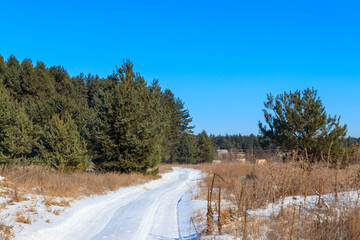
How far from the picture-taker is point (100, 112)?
15711 mm

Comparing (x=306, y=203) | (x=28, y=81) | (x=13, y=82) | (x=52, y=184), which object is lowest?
(x=52, y=184)

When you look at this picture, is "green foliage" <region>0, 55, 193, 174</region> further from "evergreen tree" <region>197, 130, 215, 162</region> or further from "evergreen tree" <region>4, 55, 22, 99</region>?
"evergreen tree" <region>197, 130, 215, 162</region>

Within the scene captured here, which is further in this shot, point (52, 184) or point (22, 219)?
point (52, 184)

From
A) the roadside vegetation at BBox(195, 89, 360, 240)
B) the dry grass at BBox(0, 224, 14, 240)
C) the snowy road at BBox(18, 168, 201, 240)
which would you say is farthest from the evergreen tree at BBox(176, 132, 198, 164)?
the dry grass at BBox(0, 224, 14, 240)

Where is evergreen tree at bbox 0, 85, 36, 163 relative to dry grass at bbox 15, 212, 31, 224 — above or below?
above

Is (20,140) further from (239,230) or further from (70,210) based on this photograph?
(239,230)

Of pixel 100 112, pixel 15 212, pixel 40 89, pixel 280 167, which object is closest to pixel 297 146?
pixel 280 167

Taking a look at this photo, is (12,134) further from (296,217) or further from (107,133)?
(296,217)

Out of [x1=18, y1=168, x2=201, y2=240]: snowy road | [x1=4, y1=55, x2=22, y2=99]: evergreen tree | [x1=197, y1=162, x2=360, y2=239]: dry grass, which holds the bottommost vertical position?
[x1=18, y1=168, x2=201, y2=240]: snowy road

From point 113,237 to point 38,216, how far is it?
222 centimetres

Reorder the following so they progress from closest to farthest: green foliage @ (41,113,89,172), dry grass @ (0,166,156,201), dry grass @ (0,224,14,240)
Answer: dry grass @ (0,224,14,240), dry grass @ (0,166,156,201), green foliage @ (41,113,89,172)

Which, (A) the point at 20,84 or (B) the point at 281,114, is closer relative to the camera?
(B) the point at 281,114

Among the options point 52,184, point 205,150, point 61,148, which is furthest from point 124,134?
point 205,150

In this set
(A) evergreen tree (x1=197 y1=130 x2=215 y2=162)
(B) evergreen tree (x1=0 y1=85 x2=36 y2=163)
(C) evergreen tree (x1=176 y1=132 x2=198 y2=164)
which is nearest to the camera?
(B) evergreen tree (x1=0 y1=85 x2=36 y2=163)
